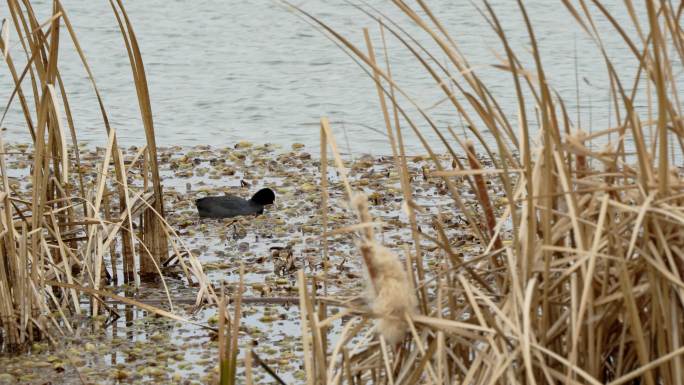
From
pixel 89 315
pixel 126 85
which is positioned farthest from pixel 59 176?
pixel 126 85

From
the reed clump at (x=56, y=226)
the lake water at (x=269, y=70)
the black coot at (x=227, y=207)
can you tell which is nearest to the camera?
the reed clump at (x=56, y=226)

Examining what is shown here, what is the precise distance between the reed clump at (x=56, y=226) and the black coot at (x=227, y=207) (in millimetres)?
918

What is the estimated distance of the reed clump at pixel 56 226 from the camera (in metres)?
3.62

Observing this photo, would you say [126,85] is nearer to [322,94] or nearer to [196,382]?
[322,94]

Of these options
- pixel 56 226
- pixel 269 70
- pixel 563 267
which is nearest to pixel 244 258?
pixel 56 226

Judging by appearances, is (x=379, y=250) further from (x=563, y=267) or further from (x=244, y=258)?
(x=244, y=258)

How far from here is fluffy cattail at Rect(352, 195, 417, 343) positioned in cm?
193

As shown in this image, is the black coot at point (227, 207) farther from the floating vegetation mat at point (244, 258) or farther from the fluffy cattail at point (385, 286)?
the fluffy cattail at point (385, 286)

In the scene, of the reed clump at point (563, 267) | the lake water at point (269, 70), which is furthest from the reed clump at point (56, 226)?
the lake water at point (269, 70)

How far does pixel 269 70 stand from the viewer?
10000 millimetres

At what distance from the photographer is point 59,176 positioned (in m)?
4.21

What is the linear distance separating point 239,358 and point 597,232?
192cm

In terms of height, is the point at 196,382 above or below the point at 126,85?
below

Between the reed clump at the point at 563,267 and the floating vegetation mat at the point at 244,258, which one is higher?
the reed clump at the point at 563,267
